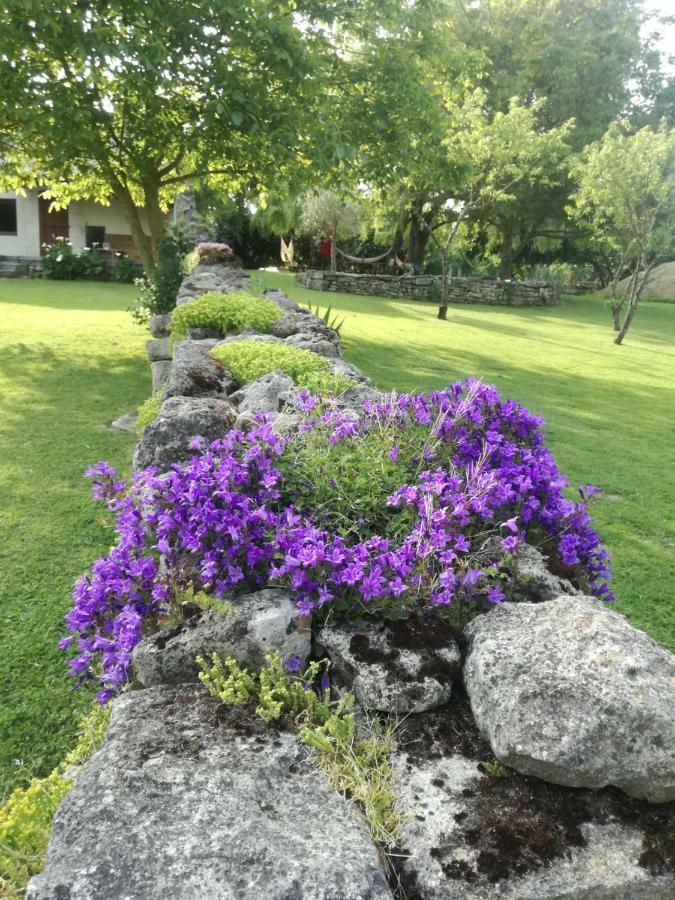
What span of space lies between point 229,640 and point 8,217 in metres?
31.5

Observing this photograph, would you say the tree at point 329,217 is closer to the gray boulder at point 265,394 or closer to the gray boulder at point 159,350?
the gray boulder at point 159,350

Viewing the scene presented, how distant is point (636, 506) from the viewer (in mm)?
6062

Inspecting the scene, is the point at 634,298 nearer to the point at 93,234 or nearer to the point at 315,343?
the point at 315,343

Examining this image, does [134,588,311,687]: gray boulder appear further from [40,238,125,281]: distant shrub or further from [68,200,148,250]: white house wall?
[68,200,148,250]: white house wall

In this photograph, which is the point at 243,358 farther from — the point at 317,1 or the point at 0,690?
the point at 317,1

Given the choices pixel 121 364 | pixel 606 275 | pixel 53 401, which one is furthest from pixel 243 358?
pixel 606 275

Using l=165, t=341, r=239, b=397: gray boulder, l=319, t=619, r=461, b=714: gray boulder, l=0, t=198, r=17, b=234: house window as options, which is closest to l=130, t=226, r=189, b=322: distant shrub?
l=165, t=341, r=239, b=397: gray boulder

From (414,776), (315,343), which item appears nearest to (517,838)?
(414,776)

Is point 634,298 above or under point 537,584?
above

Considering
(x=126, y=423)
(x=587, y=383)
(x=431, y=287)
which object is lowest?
(x=126, y=423)

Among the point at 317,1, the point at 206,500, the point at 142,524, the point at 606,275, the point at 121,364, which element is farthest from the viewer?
the point at 606,275

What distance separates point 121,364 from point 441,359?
5.65 meters

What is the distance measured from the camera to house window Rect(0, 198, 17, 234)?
28.5m

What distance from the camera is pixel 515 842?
5.11 ft
